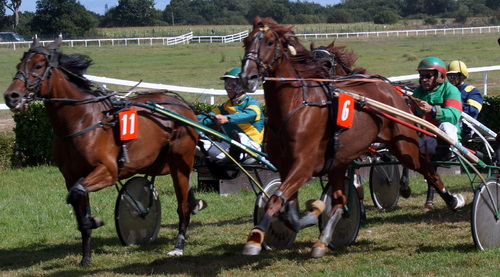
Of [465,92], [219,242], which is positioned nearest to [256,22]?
[219,242]

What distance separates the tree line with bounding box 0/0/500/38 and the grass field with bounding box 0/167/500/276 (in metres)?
29.8

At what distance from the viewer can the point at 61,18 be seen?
5959 cm

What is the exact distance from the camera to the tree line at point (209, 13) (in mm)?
60156

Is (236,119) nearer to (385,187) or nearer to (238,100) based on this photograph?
(238,100)

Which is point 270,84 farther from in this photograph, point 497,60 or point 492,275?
point 497,60

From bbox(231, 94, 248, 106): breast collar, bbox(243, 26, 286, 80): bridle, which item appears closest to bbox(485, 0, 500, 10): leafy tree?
bbox(231, 94, 248, 106): breast collar

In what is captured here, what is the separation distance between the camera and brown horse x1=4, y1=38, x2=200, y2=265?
5.78 m

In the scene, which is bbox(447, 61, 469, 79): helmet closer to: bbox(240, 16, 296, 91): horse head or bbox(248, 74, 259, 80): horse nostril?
bbox(240, 16, 296, 91): horse head

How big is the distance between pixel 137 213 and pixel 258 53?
2.47 m

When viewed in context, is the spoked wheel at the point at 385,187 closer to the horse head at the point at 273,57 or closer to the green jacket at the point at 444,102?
the green jacket at the point at 444,102

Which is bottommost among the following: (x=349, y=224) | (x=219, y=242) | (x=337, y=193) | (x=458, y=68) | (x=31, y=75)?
(x=219, y=242)

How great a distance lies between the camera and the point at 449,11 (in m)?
104

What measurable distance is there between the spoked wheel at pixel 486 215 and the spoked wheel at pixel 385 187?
2.39 meters

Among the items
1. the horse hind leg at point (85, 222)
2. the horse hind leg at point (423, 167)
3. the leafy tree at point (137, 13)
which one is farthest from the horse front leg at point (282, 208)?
the leafy tree at point (137, 13)
